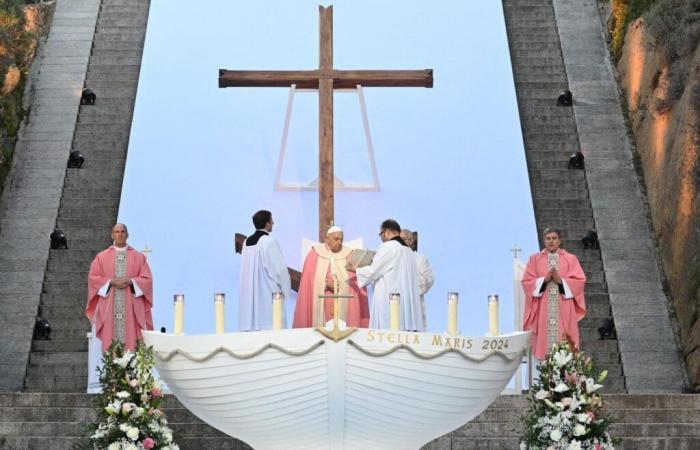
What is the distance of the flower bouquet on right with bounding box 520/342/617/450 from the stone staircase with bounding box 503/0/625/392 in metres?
4.47

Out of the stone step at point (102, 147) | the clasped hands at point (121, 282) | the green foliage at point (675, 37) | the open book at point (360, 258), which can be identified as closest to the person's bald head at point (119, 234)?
the clasped hands at point (121, 282)

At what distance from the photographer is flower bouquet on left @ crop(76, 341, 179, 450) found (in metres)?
10.1

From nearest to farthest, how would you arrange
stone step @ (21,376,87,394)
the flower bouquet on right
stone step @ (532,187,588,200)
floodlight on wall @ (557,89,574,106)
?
1. the flower bouquet on right
2. stone step @ (21,376,87,394)
3. stone step @ (532,187,588,200)
4. floodlight on wall @ (557,89,574,106)

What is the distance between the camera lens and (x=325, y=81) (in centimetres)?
1480

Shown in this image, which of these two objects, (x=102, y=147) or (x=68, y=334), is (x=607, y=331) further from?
(x=102, y=147)

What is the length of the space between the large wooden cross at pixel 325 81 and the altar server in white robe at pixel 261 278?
646 millimetres

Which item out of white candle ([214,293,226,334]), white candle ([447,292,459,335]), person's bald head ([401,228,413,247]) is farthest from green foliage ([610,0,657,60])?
white candle ([214,293,226,334])

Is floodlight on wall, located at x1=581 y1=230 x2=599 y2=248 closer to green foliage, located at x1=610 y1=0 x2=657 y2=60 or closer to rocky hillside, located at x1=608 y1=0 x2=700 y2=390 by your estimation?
rocky hillside, located at x1=608 y1=0 x2=700 y2=390

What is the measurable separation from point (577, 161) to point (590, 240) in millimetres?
1198

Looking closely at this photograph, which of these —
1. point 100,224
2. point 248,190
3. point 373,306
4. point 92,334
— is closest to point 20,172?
point 100,224

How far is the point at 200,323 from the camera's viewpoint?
1547cm

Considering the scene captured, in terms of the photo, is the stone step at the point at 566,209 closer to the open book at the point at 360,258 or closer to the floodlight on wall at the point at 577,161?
the floodlight on wall at the point at 577,161

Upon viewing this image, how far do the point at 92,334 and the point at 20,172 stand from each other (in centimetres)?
438

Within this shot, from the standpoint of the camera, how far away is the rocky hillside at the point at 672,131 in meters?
15.3
